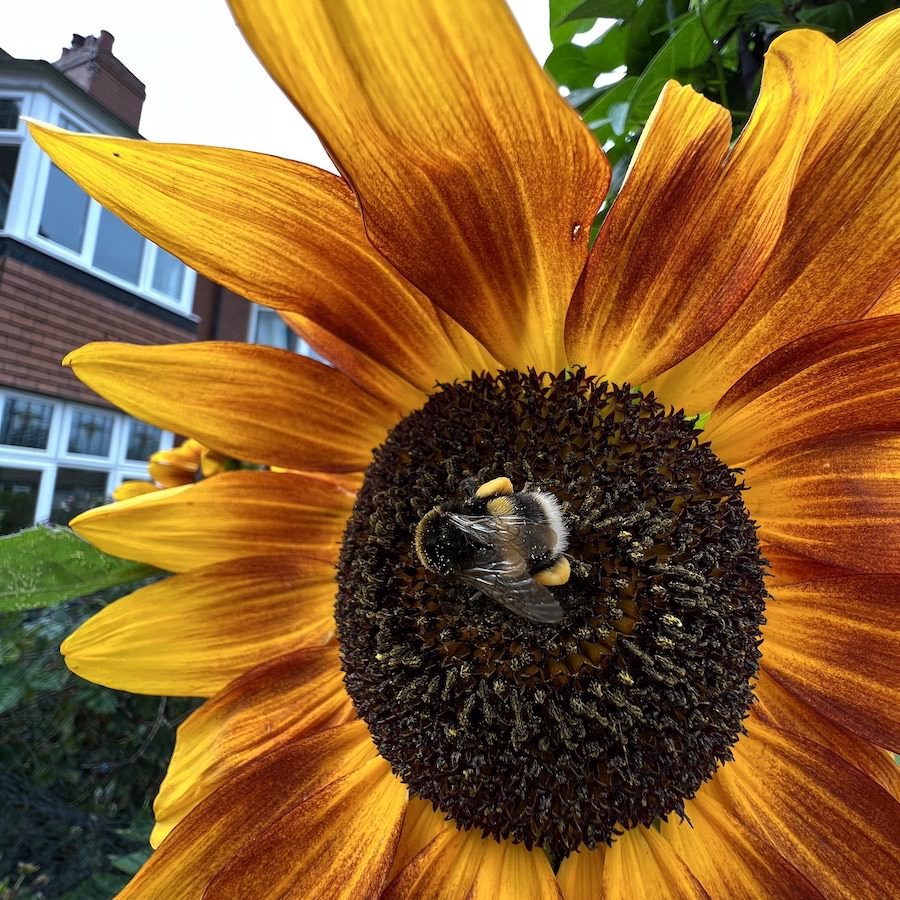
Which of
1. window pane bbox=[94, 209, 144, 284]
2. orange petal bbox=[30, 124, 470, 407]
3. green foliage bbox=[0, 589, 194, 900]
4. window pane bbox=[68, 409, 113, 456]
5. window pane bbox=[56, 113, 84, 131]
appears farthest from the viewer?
window pane bbox=[68, 409, 113, 456]

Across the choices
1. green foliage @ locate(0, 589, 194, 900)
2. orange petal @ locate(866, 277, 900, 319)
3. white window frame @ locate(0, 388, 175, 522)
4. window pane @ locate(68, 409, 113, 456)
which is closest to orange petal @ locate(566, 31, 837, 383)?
orange petal @ locate(866, 277, 900, 319)

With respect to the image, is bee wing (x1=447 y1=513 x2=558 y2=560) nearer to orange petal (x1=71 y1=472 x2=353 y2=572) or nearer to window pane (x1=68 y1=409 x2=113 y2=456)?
orange petal (x1=71 y1=472 x2=353 y2=572)

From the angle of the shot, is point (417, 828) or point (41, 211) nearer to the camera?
point (417, 828)

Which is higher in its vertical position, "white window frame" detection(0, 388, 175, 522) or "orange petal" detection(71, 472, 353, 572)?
"white window frame" detection(0, 388, 175, 522)

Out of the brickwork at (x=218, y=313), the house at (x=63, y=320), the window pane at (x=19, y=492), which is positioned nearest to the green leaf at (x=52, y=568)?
the house at (x=63, y=320)

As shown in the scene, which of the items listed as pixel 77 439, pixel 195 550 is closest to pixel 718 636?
pixel 195 550

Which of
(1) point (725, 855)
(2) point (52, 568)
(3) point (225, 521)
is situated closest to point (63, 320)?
(2) point (52, 568)

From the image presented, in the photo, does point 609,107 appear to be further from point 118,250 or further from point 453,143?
point 118,250
